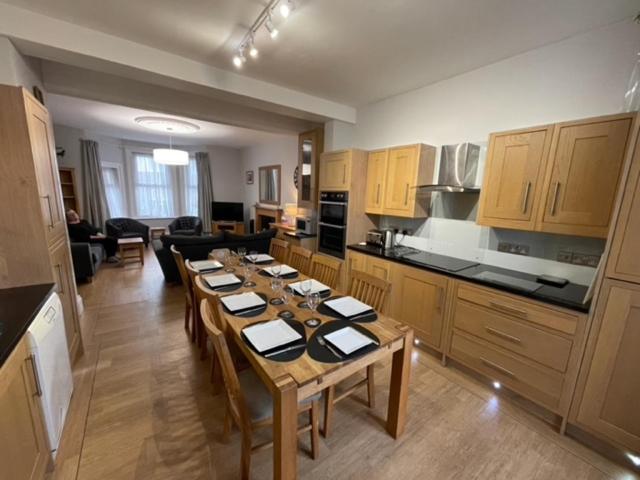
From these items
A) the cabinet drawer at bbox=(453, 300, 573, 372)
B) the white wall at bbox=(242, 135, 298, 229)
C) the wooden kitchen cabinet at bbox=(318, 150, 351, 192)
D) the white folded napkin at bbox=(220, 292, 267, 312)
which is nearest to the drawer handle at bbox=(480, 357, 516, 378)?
the cabinet drawer at bbox=(453, 300, 573, 372)

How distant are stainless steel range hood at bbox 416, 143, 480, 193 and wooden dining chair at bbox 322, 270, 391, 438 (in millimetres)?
1141

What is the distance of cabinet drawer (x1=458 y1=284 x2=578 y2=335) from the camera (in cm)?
169

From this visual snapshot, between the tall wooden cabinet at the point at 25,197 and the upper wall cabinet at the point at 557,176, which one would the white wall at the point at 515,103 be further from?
the tall wooden cabinet at the point at 25,197

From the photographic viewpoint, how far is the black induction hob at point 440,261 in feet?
7.85

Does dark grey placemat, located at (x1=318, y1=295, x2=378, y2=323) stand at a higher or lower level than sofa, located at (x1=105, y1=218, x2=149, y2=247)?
higher

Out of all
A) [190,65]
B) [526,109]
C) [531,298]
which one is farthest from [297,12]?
[531,298]

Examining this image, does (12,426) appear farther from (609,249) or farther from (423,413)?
(609,249)

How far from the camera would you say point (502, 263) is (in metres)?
2.40

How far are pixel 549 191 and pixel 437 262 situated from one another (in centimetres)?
101

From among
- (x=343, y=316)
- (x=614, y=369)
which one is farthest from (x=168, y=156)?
(x=614, y=369)

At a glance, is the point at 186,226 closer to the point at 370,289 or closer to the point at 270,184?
the point at 270,184

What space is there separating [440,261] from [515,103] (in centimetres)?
149

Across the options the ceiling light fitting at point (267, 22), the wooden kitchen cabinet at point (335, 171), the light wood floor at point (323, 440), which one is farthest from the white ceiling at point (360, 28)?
the light wood floor at point (323, 440)

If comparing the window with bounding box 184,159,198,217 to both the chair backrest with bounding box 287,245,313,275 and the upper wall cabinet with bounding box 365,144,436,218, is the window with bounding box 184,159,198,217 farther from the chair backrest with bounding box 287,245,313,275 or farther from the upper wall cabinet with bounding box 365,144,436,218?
the upper wall cabinet with bounding box 365,144,436,218
